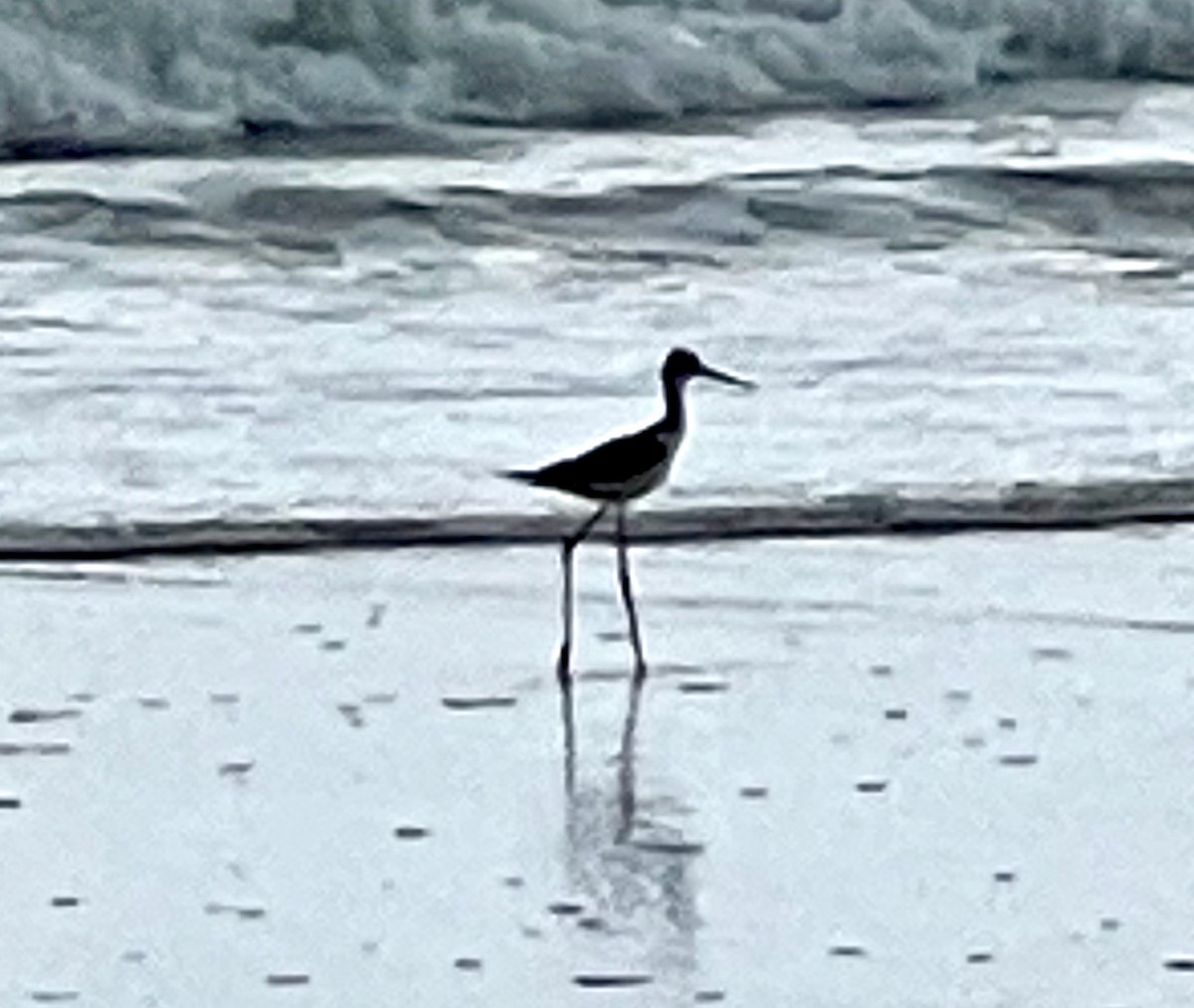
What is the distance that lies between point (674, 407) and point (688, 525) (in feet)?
1.84

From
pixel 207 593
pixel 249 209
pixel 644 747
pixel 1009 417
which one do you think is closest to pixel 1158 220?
pixel 249 209

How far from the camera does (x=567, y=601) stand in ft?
30.7

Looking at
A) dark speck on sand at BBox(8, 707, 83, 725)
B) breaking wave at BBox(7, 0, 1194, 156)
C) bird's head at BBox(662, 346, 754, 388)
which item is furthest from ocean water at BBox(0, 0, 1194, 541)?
dark speck on sand at BBox(8, 707, 83, 725)

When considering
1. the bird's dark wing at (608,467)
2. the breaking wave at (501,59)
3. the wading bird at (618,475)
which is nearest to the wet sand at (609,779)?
the wading bird at (618,475)

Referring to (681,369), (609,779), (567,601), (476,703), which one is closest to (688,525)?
(681,369)

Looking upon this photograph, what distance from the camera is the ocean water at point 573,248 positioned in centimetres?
1137

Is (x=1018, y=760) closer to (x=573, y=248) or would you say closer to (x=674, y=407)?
(x=674, y=407)

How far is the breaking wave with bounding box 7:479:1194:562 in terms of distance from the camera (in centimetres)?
1029

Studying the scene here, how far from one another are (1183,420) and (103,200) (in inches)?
204

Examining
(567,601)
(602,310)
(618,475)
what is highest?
(618,475)

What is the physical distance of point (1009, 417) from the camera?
11773 mm

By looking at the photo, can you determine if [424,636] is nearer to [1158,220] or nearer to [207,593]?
[207,593]

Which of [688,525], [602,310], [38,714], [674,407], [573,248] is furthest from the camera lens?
[573,248]

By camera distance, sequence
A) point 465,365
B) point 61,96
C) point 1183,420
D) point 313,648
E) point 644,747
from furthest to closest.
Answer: point 61,96 → point 465,365 → point 1183,420 → point 313,648 → point 644,747
